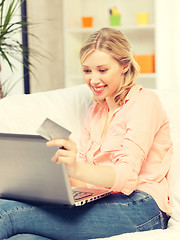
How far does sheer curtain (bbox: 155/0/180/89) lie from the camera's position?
3406 mm

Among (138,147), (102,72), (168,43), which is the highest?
(168,43)

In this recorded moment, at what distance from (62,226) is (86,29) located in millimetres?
2632

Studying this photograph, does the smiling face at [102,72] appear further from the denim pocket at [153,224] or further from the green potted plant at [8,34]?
the green potted plant at [8,34]

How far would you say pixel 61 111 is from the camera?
177 cm

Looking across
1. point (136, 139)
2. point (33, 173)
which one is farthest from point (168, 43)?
point (33, 173)

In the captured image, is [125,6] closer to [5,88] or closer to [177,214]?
[5,88]

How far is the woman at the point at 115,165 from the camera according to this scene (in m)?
1.25

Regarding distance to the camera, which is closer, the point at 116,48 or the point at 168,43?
the point at 116,48

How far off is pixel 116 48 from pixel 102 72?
0.09 meters

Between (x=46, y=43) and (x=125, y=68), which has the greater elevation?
(x=46, y=43)

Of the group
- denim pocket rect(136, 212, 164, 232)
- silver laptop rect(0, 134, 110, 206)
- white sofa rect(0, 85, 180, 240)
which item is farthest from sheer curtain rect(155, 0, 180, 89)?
silver laptop rect(0, 134, 110, 206)

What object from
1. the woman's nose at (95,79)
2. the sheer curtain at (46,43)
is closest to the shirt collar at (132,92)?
the woman's nose at (95,79)

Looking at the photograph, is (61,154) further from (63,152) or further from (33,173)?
(33,173)

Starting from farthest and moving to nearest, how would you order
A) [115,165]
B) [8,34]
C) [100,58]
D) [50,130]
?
[8,34]
[100,58]
[115,165]
[50,130]
